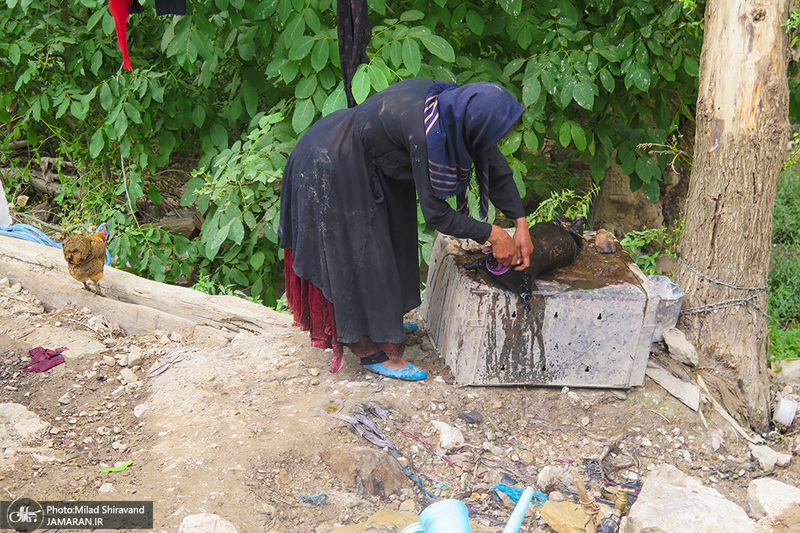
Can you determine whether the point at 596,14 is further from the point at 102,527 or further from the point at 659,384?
the point at 102,527

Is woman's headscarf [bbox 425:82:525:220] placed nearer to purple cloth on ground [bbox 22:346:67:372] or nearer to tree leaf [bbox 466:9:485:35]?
tree leaf [bbox 466:9:485:35]

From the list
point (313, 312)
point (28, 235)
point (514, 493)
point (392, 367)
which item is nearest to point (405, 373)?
point (392, 367)

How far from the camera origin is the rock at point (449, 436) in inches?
108

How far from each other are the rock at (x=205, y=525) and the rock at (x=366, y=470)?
0.54m

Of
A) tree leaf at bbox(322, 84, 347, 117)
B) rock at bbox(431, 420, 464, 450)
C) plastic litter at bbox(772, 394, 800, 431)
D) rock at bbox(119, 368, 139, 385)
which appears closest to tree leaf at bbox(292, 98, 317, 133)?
tree leaf at bbox(322, 84, 347, 117)

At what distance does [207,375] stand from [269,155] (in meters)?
1.29

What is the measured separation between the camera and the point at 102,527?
2090 mm

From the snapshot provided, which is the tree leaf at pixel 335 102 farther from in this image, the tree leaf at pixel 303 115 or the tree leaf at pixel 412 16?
the tree leaf at pixel 412 16

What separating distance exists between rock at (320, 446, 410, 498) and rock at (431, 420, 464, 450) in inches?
9.7

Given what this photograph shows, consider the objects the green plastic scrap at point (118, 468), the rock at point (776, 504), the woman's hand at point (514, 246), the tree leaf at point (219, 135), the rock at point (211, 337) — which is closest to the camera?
the rock at point (776, 504)

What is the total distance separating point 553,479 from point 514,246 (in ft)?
3.07

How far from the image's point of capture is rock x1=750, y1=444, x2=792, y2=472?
2904 millimetres

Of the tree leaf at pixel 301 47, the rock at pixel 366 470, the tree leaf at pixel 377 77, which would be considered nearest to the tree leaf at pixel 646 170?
the tree leaf at pixel 377 77

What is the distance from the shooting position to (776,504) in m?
2.25
